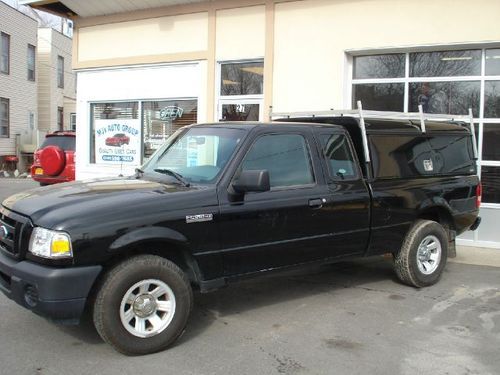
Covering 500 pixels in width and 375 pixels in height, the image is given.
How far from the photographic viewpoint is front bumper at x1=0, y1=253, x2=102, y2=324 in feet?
13.1

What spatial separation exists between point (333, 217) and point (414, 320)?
4.03 feet

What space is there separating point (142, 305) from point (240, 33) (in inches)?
288

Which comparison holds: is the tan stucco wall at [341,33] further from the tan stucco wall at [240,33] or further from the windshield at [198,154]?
the windshield at [198,154]

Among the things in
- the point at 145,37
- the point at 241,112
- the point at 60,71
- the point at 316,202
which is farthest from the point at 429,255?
the point at 60,71

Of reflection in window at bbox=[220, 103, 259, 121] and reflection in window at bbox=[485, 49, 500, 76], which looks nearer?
reflection in window at bbox=[485, 49, 500, 76]

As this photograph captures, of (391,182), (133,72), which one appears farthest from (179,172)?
(133,72)

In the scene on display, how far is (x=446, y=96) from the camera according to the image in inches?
365

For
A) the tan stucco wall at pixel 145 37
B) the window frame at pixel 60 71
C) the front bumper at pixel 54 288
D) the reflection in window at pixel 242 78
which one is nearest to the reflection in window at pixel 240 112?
the reflection in window at pixel 242 78

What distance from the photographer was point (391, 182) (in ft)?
20.0

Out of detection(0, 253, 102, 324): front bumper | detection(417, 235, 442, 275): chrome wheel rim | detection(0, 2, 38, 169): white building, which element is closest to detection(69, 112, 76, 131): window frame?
detection(0, 2, 38, 169): white building

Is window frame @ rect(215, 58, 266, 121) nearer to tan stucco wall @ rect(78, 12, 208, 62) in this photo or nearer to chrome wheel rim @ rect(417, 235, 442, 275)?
tan stucco wall @ rect(78, 12, 208, 62)

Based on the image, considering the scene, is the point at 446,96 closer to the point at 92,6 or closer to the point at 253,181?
the point at 253,181

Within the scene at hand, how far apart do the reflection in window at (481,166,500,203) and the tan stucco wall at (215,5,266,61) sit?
4.35 meters

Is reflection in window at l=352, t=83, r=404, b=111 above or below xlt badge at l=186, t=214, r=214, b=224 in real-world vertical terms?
above
